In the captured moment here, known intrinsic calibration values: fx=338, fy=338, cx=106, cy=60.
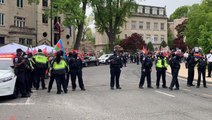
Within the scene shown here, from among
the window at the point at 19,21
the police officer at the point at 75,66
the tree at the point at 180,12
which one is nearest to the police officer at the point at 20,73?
the police officer at the point at 75,66

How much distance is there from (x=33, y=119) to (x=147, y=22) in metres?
84.8

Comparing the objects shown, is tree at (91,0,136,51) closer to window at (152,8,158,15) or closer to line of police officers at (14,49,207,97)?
window at (152,8,158,15)

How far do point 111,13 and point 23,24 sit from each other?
14601 millimetres

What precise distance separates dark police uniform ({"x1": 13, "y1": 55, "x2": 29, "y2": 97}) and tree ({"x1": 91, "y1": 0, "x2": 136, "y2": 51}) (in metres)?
42.1

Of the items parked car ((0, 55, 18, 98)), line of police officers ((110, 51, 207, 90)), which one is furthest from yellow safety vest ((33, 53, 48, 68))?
line of police officers ((110, 51, 207, 90))

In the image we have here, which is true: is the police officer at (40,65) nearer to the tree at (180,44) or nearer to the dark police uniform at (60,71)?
the dark police uniform at (60,71)

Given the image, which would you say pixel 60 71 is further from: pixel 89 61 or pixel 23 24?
pixel 23 24

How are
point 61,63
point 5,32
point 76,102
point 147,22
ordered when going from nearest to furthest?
point 76,102, point 61,63, point 5,32, point 147,22

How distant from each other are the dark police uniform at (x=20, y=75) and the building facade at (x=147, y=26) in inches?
2921

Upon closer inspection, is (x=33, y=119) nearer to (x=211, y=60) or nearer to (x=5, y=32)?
(x=211, y=60)

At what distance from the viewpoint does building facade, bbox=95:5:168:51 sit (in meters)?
88.1

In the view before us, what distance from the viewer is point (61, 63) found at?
14.1m

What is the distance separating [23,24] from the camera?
51375 mm

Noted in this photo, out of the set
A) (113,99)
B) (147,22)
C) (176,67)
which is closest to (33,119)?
(113,99)
